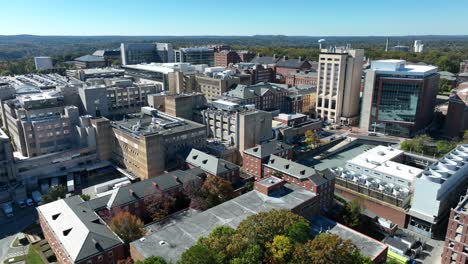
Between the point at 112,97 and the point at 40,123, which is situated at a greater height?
the point at 112,97

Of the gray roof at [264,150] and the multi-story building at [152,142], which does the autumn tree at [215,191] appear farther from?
the multi-story building at [152,142]

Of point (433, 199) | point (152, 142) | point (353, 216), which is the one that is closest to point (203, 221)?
point (152, 142)

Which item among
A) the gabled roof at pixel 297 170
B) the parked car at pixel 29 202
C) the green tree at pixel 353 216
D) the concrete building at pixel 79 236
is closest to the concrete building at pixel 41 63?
the parked car at pixel 29 202

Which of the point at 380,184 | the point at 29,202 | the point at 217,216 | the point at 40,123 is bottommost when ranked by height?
the point at 29,202

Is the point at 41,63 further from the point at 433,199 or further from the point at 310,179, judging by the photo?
the point at 433,199

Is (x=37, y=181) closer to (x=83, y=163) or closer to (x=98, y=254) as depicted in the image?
(x=83, y=163)

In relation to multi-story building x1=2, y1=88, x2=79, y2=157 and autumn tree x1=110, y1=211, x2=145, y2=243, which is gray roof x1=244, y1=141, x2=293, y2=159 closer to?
autumn tree x1=110, y1=211, x2=145, y2=243

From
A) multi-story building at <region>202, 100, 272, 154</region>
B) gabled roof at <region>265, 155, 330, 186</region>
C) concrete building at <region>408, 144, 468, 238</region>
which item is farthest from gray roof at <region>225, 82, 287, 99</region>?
concrete building at <region>408, 144, 468, 238</region>
